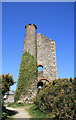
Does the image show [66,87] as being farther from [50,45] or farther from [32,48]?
[50,45]

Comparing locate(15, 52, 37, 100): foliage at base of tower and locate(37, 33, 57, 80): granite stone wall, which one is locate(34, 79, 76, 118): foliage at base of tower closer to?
locate(15, 52, 37, 100): foliage at base of tower

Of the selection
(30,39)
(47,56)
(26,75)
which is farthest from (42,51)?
(26,75)

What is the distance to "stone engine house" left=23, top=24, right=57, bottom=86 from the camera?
15.2 m

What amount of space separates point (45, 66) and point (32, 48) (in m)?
3.71

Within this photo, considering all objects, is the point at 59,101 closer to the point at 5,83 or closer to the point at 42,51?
the point at 5,83

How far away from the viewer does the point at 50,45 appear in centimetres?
1783

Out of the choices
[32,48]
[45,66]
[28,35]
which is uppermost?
[28,35]

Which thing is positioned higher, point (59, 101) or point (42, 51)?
point (42, 51)

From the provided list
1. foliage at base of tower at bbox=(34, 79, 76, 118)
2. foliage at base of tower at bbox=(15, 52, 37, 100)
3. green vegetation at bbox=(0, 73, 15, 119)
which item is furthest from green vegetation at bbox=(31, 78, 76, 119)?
foliage at base of tower at bbox=(15, 52, 37, 100)

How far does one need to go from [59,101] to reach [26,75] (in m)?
7.66

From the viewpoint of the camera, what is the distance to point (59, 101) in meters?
5.57

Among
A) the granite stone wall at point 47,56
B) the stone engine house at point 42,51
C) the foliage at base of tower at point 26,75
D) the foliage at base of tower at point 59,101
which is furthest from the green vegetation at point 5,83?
the granite stone wall at point 47,56

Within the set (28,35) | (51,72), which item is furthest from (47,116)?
(28,35)

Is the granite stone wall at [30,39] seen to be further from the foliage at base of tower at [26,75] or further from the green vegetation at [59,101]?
the green vegetation at [59,101]
